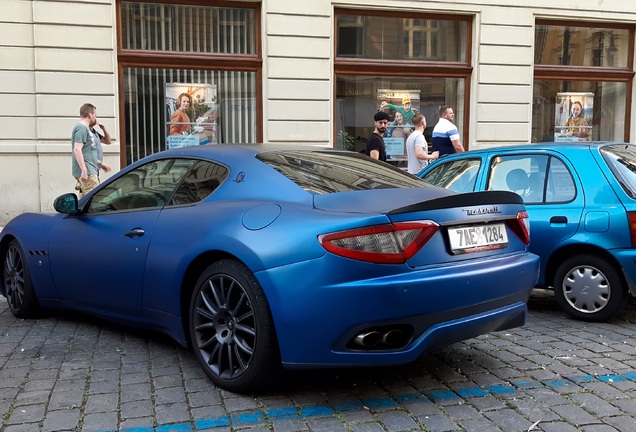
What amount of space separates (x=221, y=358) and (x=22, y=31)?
947 centimetres

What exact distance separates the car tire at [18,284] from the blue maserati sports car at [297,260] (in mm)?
835

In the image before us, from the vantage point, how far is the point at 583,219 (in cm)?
528

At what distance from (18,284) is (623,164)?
509 centimetres

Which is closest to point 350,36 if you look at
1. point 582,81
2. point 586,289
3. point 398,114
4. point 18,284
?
point 398,114

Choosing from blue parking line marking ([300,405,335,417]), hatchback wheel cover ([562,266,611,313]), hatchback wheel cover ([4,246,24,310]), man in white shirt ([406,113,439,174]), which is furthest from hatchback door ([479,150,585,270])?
hatchback wheel cover ([4,246,24,310])

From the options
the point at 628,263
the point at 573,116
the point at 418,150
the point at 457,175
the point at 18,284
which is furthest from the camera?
the point at 573,116

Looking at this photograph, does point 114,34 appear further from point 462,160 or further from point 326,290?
point 326,290

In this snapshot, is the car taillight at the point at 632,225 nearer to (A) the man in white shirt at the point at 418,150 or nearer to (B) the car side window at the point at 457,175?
(B) the car side window at the point at 457,175

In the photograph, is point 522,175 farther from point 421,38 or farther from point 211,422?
point 421,38

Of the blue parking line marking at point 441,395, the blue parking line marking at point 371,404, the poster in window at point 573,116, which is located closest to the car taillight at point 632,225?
the blue parking line marking at point 371,404

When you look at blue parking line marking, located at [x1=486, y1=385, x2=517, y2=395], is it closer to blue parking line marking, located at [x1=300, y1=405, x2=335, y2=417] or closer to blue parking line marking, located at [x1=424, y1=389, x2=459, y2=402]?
blue parking line marking, located at [x1=424, y1=389, x2=459, y2=402]

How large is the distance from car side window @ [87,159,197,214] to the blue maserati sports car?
0.01 m

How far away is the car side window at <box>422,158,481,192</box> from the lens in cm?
618

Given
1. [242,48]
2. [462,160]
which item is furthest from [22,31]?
[462,160]
